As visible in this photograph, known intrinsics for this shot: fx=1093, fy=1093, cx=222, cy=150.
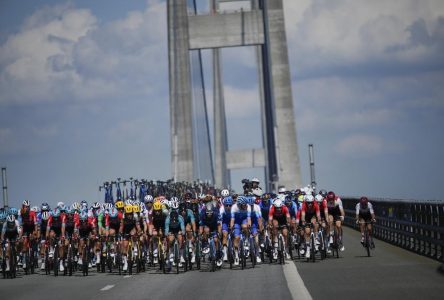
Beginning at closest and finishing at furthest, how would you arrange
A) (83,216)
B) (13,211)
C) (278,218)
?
1. (278,218)
2. (83,216)
3. (13,211)

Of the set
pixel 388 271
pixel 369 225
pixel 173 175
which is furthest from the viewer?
pixel 173 175

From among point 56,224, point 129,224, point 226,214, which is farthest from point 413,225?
point 56,224

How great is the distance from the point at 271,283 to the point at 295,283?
49 cm

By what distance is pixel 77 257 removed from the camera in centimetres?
2523

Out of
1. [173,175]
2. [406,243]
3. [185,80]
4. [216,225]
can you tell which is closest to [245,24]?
[185,80]

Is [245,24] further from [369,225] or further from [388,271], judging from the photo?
Result: [388,271]

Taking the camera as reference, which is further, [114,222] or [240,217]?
[114,222]

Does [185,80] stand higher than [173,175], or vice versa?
[185,80]

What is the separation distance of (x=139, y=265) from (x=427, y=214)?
657 centimetres

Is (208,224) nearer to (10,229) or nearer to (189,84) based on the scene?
(10,229)

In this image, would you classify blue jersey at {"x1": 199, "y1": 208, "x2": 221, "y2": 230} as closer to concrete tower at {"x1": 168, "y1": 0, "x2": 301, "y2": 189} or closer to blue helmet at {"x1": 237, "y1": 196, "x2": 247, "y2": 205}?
blue helmet at {"x1": 237, "y1": 196, "x2": 247, "y2": 205}

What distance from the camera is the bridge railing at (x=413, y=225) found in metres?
23.2

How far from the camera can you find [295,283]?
58.5 feet

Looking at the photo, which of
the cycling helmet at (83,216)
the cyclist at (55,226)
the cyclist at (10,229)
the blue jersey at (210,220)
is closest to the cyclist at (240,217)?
the blue jersey at (210,220)
